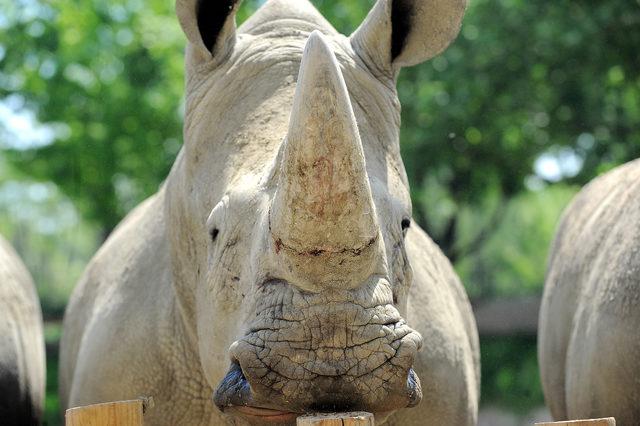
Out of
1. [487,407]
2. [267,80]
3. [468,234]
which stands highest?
[267,80]

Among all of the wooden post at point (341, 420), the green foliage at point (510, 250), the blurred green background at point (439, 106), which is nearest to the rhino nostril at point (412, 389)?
the wooden post at point (341, 420)

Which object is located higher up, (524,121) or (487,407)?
(524,121)

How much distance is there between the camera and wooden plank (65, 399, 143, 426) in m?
4.03

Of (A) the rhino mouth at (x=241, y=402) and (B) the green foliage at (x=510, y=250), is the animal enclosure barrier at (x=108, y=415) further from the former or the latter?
(B) the green foliage at (x=510, y=250)

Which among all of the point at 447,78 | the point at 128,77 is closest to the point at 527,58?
the point at 447,78

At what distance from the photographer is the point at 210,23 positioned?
17.4 feet

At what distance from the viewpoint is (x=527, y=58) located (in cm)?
1424

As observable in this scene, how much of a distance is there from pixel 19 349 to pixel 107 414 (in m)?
3.00

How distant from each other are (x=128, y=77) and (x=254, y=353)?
1320 centimetres

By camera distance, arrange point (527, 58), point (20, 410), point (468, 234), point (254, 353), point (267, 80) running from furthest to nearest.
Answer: point (468, 234), point (527, 58), point (20, 410), point (267, 80), point (254, 353)

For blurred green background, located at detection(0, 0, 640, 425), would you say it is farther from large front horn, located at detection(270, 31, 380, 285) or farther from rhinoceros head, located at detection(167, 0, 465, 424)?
large front horn, located at detection(270, 31, 380, 285)

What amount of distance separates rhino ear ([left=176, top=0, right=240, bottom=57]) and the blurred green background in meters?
8.93

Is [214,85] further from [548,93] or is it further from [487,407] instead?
[487,407]

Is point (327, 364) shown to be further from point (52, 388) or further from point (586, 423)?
point (52, 388)
